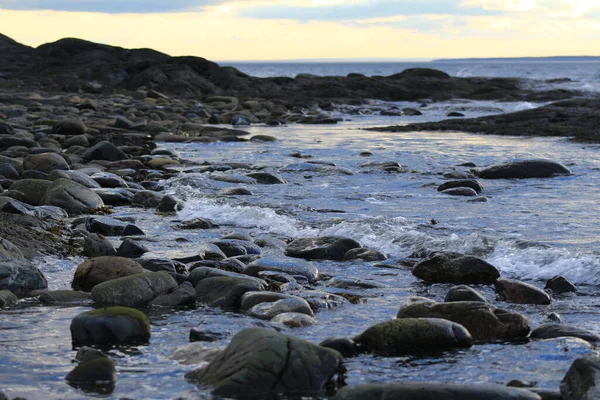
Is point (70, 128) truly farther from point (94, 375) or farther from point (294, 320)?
point (94, 375)

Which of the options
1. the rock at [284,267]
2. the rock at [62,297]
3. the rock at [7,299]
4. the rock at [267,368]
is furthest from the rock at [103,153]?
the rock at [267,368]

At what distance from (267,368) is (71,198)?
6579mm

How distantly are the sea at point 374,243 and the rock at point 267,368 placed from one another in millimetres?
136

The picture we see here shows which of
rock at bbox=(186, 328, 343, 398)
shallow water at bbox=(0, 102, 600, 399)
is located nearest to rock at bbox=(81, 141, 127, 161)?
shallow water at bbox=(0, 102, 600, 399)

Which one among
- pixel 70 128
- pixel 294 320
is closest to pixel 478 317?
pixel 294 320

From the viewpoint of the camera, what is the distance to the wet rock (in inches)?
186

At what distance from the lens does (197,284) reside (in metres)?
6.23

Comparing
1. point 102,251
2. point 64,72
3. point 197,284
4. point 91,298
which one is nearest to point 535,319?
point 197,284

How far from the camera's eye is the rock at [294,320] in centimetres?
530

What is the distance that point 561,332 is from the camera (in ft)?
16.8

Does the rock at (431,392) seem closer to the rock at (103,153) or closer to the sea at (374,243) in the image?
the sea at (374,243)

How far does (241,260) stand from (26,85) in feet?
120

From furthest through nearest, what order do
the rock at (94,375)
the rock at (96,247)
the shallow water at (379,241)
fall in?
the rock at (96,247), the shallow water at (379,241), the rock at (94,375)

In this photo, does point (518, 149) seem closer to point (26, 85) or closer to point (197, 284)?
point (197, 284)
